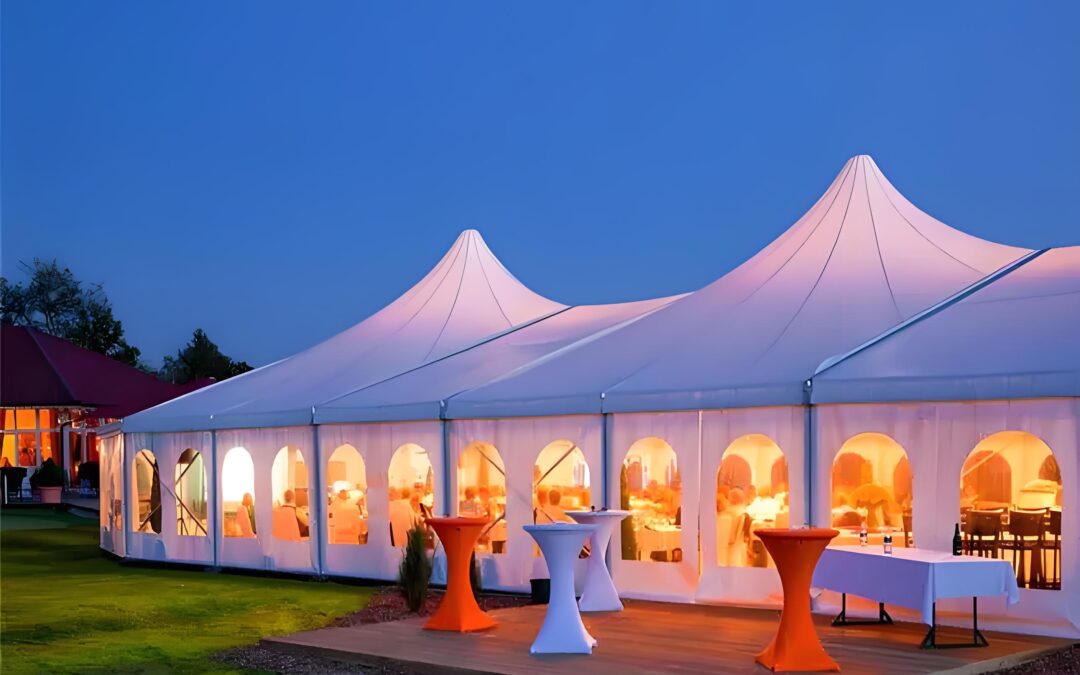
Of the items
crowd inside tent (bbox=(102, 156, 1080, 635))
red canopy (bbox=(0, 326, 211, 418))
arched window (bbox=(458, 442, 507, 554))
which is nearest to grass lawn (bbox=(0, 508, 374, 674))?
crowd inside tent (bbox=(102, 156, 1080, 635))

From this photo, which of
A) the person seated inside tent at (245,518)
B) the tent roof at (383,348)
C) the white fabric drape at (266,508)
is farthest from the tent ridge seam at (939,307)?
the person seated inside tent at (245,518)

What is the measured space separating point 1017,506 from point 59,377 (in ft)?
101

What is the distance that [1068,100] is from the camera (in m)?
42.0

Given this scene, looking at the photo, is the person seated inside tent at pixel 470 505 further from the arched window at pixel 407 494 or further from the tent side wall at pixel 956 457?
the tent side wall at pixel 956 457

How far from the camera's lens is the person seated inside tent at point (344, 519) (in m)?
14.2

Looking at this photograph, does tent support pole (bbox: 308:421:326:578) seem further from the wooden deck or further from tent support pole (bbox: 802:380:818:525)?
tent support pole (bbox: 802:380:818:525)

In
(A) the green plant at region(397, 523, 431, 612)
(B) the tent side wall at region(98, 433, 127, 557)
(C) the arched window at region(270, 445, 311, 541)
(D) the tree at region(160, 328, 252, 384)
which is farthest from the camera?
(D) the tree at region(160, 328, 252, 384)

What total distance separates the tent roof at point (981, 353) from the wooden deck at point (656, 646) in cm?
186

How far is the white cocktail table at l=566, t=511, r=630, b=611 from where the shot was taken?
34.8 feet

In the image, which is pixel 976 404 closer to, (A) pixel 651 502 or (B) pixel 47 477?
(A) pixel 651 502

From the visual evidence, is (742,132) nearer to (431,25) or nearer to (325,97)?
(431,25)

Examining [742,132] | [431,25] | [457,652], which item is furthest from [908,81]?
[457,652]

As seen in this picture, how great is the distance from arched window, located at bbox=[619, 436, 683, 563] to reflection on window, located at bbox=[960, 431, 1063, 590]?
8.69 feet

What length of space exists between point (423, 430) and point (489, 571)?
1.71m
